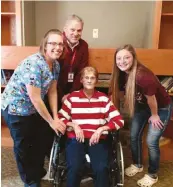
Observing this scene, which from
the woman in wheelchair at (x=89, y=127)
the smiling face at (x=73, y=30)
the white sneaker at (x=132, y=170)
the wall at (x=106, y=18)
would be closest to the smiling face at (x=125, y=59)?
the woman in wheelchair at (x=89, y=127)

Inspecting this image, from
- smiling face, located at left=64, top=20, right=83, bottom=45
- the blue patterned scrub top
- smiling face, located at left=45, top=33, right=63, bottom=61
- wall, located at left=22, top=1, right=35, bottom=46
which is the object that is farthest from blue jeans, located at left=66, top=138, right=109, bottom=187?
wall, located at left=22, top=1, right=35, bottom=46

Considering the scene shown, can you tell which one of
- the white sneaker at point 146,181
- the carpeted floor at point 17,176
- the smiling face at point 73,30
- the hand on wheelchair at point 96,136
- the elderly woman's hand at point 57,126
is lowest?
the carpeted floor at point 17,176

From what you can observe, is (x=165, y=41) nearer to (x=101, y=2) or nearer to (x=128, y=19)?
(x=128, y=19)

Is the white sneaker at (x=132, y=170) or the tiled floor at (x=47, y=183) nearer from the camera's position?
the tiled floor at (x=47, y=183)

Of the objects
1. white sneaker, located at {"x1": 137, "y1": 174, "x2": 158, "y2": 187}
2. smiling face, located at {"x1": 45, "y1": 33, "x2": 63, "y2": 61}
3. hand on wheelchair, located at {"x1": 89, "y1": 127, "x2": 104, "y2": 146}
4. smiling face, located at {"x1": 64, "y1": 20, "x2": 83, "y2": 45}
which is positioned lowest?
white sneaker, located at {"x1": 137, "y1": 174, "x2": 158, "y2": 187}

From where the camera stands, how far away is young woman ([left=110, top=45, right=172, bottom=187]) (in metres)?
1.64

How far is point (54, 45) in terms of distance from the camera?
1463mm

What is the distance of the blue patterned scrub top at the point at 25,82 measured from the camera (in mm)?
1428

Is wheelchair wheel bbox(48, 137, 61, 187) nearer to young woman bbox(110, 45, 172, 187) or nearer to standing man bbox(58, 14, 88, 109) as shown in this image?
standing man bbox(58, 14, 88, 109)

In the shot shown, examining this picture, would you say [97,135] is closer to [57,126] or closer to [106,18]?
[57,126]

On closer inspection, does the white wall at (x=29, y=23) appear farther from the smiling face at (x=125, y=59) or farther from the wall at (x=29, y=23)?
the smiling face at (x=125, y=59)

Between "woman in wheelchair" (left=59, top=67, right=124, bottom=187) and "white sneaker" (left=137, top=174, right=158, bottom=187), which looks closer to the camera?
"woman in wheelchair" (left=59, top=67, right=124, bottom=187)

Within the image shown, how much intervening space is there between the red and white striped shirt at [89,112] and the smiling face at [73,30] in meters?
0.41

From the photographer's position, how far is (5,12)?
2.59 meters
